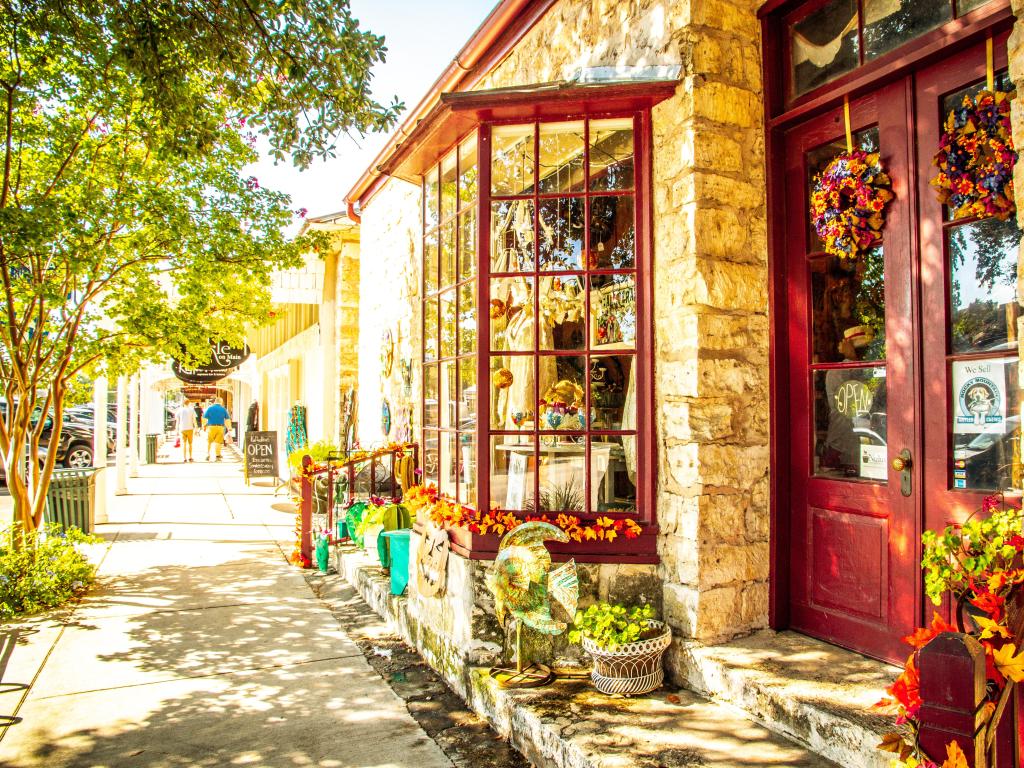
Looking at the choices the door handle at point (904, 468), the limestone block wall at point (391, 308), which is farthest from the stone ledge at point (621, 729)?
the limestone block wall at point (391, 308)

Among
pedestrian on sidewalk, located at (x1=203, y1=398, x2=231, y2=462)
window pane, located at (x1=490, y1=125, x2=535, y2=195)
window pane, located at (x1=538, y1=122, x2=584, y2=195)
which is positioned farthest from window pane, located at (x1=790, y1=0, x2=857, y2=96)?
pedestrian on sidewalk, located at (x1=203, y1=398, x2=231, y2=462)

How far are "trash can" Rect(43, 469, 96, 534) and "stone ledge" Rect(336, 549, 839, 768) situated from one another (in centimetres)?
512

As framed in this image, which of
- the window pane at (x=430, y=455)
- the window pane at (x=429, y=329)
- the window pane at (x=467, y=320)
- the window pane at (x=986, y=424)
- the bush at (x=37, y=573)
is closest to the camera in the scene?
the window pane at (x=986, y=424)

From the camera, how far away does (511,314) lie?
4.12m

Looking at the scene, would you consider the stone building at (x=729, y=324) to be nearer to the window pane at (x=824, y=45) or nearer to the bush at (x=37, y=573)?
the window pane at (x=824, y=45)

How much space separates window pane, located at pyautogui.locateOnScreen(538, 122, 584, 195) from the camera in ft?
13.0

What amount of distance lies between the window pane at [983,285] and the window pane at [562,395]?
5.65ft

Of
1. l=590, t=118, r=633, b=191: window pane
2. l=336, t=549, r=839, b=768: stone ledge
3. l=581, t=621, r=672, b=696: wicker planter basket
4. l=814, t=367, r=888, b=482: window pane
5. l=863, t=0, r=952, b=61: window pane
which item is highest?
l=863, t=0, r=952, b=61: window pane

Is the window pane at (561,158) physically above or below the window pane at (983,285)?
above

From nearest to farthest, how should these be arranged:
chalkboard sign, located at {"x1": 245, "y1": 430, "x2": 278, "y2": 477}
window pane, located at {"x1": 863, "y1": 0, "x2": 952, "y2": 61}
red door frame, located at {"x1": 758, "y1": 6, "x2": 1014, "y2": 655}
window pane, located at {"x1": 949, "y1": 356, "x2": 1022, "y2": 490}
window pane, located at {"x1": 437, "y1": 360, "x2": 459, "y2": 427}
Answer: window pane, located at {"x1": 949, "y1": 356, "x2": 1022, "y2": 490}
window pane, located at {"x1": 863, "y1": 0, "x2": 952, "y2": 61}
red door frame, located at {"x1": 758, "y1": 6, "x2": 1014, "y2": 655}
window pane, located at {"x1": 437, "y1": 360, "x2": 459, "y2": 427}
chalkboard sign, located at {"x1": 245, "y1": 430, "x2": 278, "y2": 477}

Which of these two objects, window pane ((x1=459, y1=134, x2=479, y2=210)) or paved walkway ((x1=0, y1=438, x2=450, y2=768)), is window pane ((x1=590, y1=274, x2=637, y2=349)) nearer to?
window pane ((x1=459, y1=134, x2=479, y2=210))

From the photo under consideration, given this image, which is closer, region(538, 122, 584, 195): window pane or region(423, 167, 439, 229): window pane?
region(538, 122, 584, 195): window pane

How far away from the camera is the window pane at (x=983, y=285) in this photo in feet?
8.95

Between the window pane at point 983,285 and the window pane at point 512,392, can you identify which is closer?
the window pane at point 983,285
